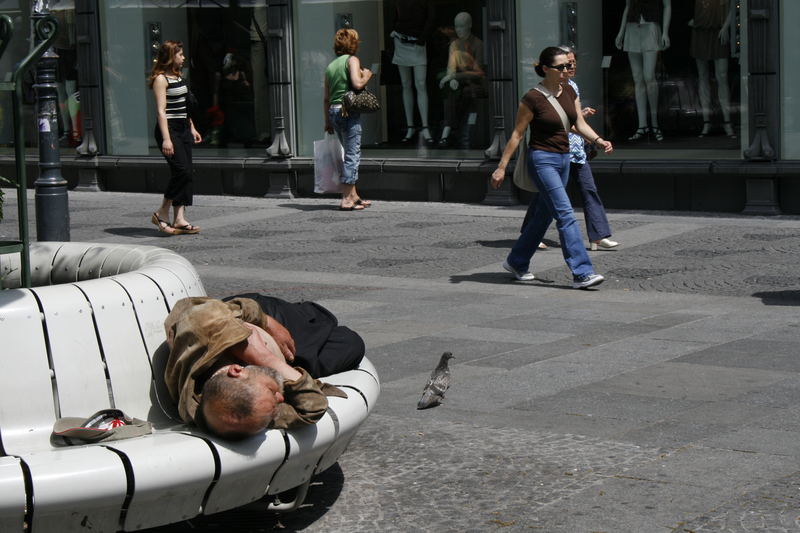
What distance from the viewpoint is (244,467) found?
4129 millimetres

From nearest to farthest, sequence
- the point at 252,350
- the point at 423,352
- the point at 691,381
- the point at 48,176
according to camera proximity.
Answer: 1. the point at 252,350
2. the point at 691,381
3. the point at 423,352
4. the point at 48,176

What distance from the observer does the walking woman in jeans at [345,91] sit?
47.3 ft

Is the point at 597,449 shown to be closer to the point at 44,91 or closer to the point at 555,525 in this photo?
the point at 555,525

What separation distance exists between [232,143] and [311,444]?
1327 cm

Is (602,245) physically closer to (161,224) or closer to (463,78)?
(161,224)

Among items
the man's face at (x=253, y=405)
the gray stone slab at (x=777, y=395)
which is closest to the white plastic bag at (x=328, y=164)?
the gray stone slab at (x=777, y=395)

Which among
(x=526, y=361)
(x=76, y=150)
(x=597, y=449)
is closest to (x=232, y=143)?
(x=76, y=150)

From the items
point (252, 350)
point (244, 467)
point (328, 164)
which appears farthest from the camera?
point (328, 164)

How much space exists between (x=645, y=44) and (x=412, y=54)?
292 cm

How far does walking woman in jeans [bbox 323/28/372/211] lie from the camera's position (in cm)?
1443

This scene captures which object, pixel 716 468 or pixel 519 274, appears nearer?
pixel 716 468

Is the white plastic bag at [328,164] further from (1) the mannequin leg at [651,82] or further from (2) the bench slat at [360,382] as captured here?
(2) the bench slat at [360,382]

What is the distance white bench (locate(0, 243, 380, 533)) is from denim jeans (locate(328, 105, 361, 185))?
957cm

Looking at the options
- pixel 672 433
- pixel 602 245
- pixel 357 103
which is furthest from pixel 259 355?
pixel 357 103
